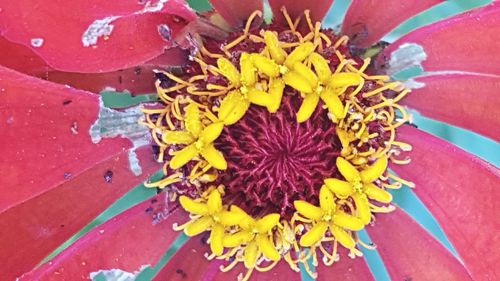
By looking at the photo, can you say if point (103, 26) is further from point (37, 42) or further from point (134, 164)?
point (134, 164)

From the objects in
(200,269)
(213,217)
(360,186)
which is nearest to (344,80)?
(360,186)

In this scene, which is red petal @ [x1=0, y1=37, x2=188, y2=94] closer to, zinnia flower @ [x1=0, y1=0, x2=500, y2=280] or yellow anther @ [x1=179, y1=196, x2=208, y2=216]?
zinnia flower @ [x1=0, y1=0, x2=500, y2=280]

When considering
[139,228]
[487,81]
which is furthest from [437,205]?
[139,228]

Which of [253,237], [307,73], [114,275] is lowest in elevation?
[114,275]

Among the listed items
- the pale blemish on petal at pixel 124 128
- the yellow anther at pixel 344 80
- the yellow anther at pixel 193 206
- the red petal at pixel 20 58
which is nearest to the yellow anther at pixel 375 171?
the yellow anther at pixel 344 80

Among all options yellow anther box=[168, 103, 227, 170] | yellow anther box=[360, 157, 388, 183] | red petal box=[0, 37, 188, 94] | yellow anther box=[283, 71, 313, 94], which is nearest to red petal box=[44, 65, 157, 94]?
red petal box=[0, 37, 188, 94]

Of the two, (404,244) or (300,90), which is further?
(404,244)

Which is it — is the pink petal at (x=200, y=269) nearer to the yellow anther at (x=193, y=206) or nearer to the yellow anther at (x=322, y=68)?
the yellow anther at (x=193, y=206)

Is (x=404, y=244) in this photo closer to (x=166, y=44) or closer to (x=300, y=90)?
(x=300, y=90)
